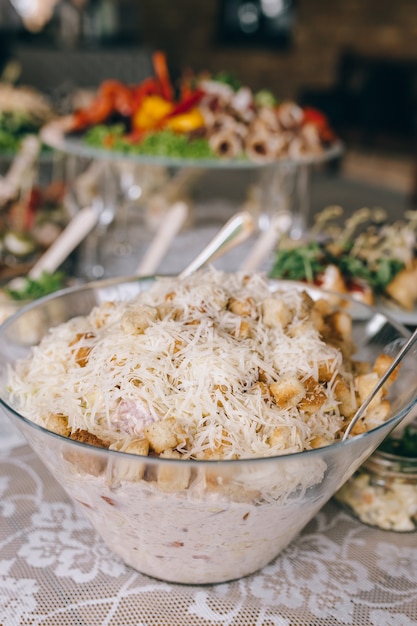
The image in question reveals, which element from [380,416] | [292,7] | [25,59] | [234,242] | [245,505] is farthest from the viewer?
[292,7]

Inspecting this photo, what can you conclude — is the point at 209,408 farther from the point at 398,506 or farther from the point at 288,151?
the point at 288,151

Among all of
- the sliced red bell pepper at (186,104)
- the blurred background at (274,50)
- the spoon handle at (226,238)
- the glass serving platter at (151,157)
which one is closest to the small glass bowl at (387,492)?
the spoon handle at (226,238)

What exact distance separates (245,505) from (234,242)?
1.62 feet

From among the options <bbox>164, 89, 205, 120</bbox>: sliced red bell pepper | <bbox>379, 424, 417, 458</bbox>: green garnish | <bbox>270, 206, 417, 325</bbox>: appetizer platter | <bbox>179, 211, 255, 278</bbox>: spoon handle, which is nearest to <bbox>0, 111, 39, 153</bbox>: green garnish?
<bbox>164, 89, 205, 120</bbox>: sliced red bell pepper

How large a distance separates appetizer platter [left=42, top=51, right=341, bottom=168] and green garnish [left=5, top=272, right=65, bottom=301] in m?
0.50

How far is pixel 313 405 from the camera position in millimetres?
645

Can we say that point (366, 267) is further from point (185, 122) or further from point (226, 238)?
point (185, 122)

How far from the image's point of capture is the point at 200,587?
27.2 inches

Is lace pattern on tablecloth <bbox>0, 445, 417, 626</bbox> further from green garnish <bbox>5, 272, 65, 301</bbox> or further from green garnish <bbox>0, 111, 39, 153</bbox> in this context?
green garnish <bbox>0, 111, 39, 153</bbox>

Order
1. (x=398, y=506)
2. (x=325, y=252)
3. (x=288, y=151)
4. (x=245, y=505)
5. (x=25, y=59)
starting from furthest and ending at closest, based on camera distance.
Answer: (x=25, y=59), (x=288, y=151), (x=325, y=252), (x=398, y=506), (x=245, y=505)

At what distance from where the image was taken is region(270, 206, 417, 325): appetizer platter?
3.81ft

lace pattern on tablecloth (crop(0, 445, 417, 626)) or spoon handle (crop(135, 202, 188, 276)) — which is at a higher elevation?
spoon handle (crop(135, 202, 188, 276))

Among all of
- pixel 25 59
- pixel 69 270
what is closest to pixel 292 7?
pixel 25 59

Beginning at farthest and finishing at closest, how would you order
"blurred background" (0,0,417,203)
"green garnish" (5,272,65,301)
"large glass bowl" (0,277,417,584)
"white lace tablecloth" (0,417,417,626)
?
1. "blurred background" (0,0,417,203)
2. "green garnish" (5,272,65,301)
3. "white lace tablecloth" (0,417,417,626)
4. "large glass bowl" (0,277,417,584)
